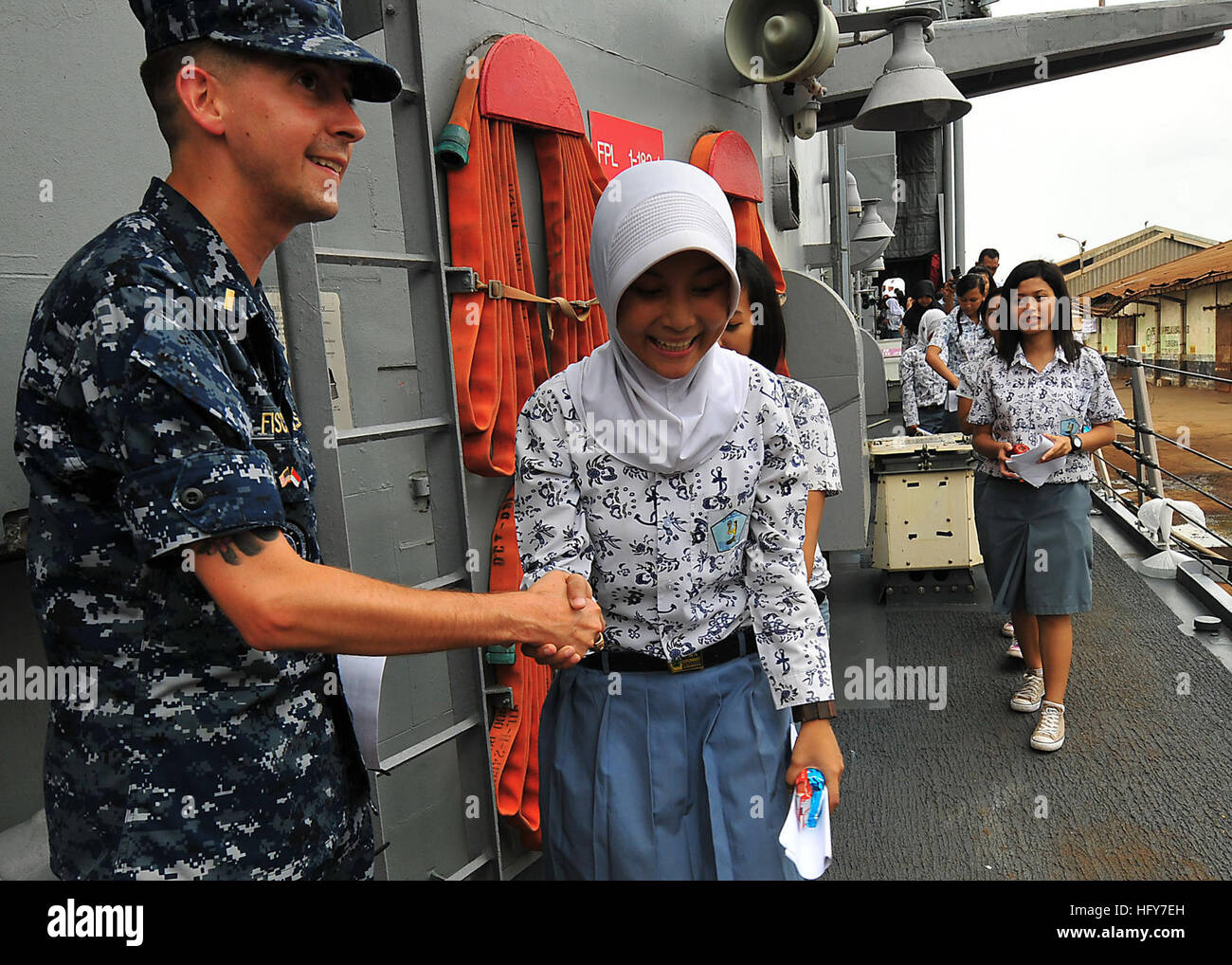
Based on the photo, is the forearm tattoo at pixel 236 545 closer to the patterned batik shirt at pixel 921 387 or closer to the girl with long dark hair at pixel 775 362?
the girl with long dark hair at pixel 775 362

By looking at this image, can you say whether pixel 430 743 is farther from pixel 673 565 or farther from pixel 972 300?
pixel 972 300

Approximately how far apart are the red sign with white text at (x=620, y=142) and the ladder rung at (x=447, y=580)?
7.20 ft

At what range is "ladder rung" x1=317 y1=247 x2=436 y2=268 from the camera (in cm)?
226

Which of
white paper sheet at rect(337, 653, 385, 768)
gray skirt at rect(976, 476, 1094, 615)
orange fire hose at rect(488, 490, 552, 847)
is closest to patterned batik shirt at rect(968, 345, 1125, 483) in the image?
gray skirt at rect(976, 476, 1094, 615)

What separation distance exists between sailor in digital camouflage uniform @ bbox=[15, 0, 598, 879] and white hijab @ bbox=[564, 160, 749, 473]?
1.67 feet

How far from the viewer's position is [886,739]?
4418 mm

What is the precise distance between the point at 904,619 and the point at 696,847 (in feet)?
15.1

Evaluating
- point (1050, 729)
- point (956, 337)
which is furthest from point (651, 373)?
point (956, 337)

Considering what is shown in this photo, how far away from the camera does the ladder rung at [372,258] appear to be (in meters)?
2.26

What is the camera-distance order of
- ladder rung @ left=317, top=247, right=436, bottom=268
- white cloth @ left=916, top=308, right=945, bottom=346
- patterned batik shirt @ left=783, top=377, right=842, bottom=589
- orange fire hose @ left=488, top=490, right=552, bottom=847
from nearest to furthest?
1. ladder rung @ left=317, top=247, right=436, bottom=268
2. patterned batik shirt @ left=783, top=377, right=842, bottom=589
3. orange fire hose @ left=488, top=490, right=552, bottom=847
4. white cloth @ left=916, top=308, right=945, bottom=346

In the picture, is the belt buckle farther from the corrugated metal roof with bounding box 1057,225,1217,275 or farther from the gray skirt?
the corrugated metal roof with bounding box 1057,225,1217,275

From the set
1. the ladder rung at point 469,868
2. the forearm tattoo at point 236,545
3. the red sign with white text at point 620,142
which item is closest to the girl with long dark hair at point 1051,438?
the red sign with white text at point 620,142

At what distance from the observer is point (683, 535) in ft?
5.77

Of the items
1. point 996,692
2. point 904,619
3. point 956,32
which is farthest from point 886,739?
point 956,32
